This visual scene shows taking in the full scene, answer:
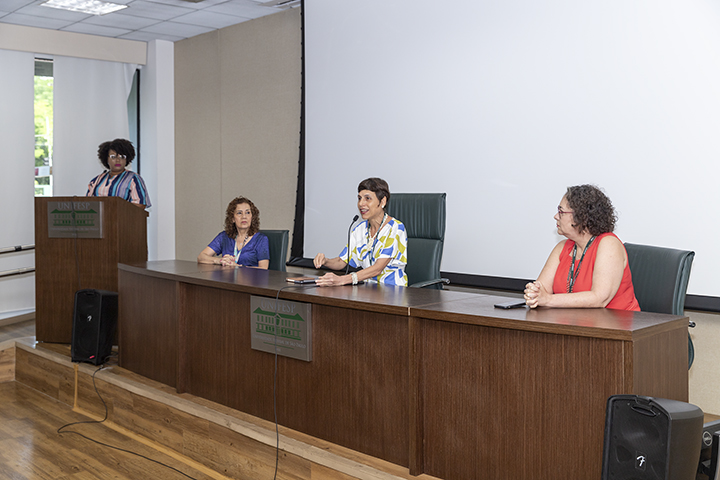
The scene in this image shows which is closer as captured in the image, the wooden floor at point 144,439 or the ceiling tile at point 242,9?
the wooden floor at point 144,439

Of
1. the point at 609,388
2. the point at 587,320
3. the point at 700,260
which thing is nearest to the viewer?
the point at 609,388

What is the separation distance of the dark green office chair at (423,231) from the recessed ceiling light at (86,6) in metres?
3.14

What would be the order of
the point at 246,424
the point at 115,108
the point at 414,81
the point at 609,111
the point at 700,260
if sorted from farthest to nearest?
1. the point at 115,108
2. the point at 414,81
3. the point at 609,111
4. the point at 700,260
5. the point at 246,424

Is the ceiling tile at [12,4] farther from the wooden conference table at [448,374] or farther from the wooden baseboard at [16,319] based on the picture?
the wooden conference table at [448,374]

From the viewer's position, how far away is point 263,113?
542 cm

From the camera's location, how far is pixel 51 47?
579 centimetres

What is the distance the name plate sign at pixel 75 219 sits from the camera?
4109mm

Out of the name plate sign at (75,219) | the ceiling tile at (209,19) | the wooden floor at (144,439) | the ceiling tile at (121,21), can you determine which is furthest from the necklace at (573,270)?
the ceiling tile at (121,21)

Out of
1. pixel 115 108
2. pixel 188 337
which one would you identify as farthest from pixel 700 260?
pixel 115 108

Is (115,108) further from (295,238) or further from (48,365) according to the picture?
(48,365)

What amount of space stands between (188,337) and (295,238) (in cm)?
190

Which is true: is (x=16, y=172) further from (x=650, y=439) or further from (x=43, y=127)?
(x=650, y=439)

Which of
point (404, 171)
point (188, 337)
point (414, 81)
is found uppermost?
point (414, 81)

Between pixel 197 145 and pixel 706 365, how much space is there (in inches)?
183
